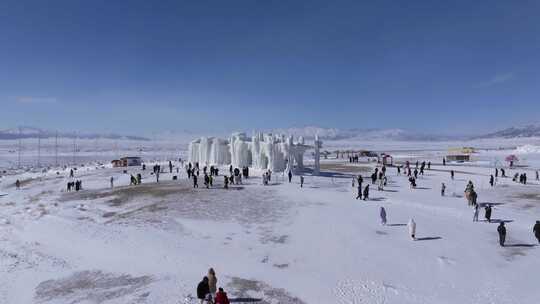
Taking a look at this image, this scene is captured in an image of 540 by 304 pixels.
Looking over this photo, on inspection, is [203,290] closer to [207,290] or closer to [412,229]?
[207,290]

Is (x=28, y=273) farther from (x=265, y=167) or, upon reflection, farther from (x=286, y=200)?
(x=265, y=167)

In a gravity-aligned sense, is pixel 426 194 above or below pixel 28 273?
above

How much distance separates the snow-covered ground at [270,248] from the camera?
46.3ft

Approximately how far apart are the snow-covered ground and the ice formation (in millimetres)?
9345

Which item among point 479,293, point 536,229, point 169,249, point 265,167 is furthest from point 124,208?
point 536,229

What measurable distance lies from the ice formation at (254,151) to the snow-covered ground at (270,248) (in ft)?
30.7

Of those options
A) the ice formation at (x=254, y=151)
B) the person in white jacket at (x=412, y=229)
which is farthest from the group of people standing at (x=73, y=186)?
the person in white jacket at (x=412, y=229)

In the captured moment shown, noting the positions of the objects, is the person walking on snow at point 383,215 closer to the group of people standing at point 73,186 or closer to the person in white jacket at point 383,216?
the person in white jacket at point 383,216

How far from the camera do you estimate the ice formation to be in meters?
40.6

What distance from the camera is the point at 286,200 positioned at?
92.6ft

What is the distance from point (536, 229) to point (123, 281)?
18515 millimetres

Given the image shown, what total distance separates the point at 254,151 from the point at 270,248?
24741 mm

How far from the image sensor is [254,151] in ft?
139

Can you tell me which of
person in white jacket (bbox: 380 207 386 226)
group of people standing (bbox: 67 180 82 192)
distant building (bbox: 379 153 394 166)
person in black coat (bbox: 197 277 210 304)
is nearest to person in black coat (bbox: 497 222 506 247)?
person in white jacket (bbox: 380 207 386 226)
